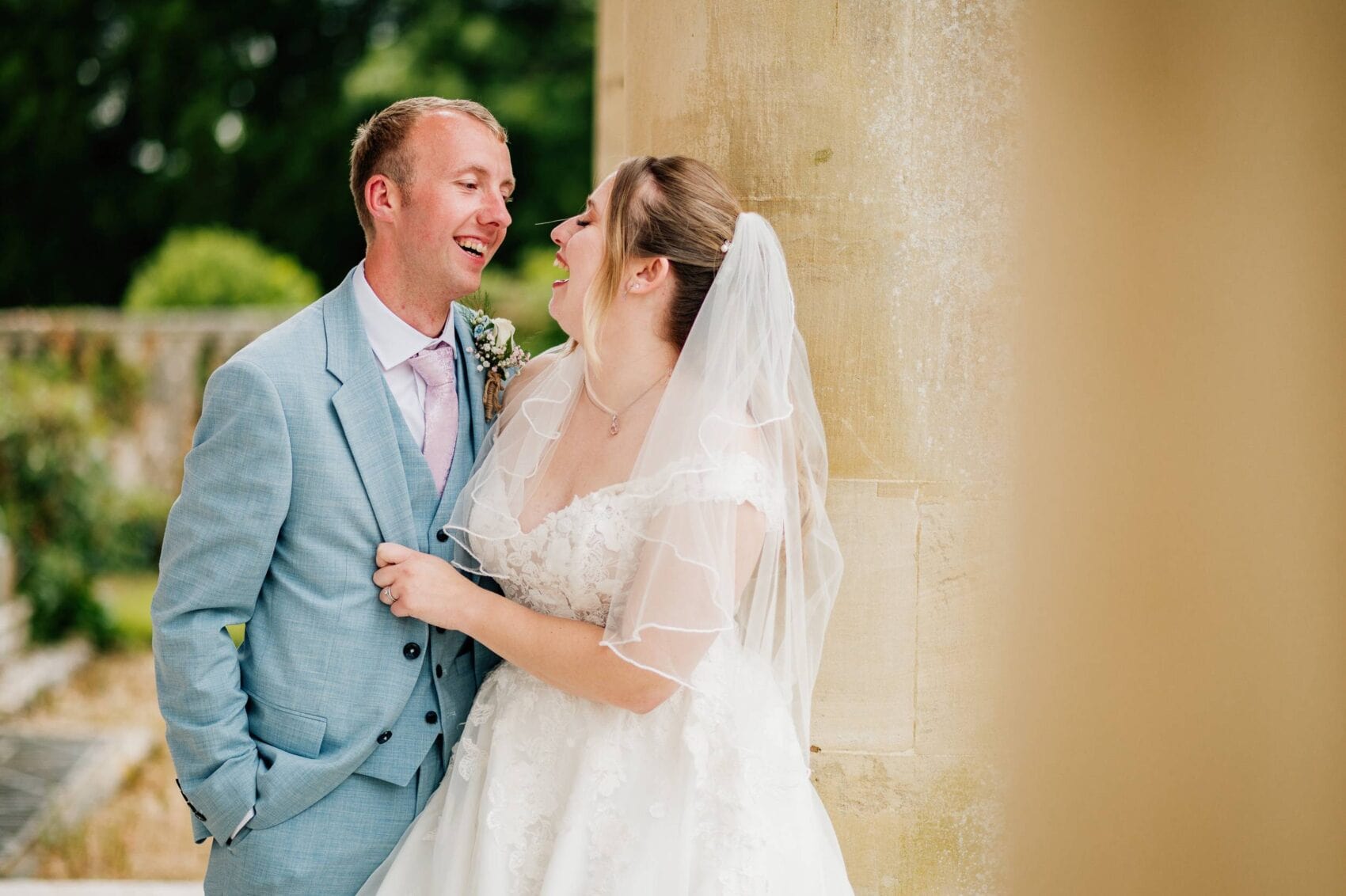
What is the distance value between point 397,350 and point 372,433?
0.75 feet

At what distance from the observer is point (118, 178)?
17609 mm

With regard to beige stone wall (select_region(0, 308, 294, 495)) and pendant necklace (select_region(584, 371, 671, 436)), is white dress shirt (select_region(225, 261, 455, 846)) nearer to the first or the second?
pendant necklace (select_region(584, 371, 671, 436))

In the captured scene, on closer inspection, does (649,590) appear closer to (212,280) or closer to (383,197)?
(383,197)

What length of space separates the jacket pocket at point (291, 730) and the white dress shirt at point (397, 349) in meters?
0.58

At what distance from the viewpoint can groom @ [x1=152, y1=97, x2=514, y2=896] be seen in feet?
7.30

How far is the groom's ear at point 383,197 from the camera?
8.32ft

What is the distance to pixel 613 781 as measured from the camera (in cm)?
218

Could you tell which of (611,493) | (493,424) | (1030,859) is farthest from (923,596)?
(493,424)

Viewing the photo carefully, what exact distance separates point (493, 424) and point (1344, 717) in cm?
177

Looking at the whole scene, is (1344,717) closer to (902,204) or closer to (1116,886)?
(1116,886)

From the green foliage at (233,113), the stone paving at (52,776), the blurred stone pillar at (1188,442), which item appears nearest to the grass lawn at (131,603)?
the stone paving at (52,776)

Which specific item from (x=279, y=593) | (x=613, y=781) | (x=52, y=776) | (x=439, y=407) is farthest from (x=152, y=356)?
(x=613, y=781)

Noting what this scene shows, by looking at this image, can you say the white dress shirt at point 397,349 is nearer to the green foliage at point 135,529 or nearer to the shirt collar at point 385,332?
the shirt collar at point 385,332

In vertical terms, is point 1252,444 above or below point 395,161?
below
